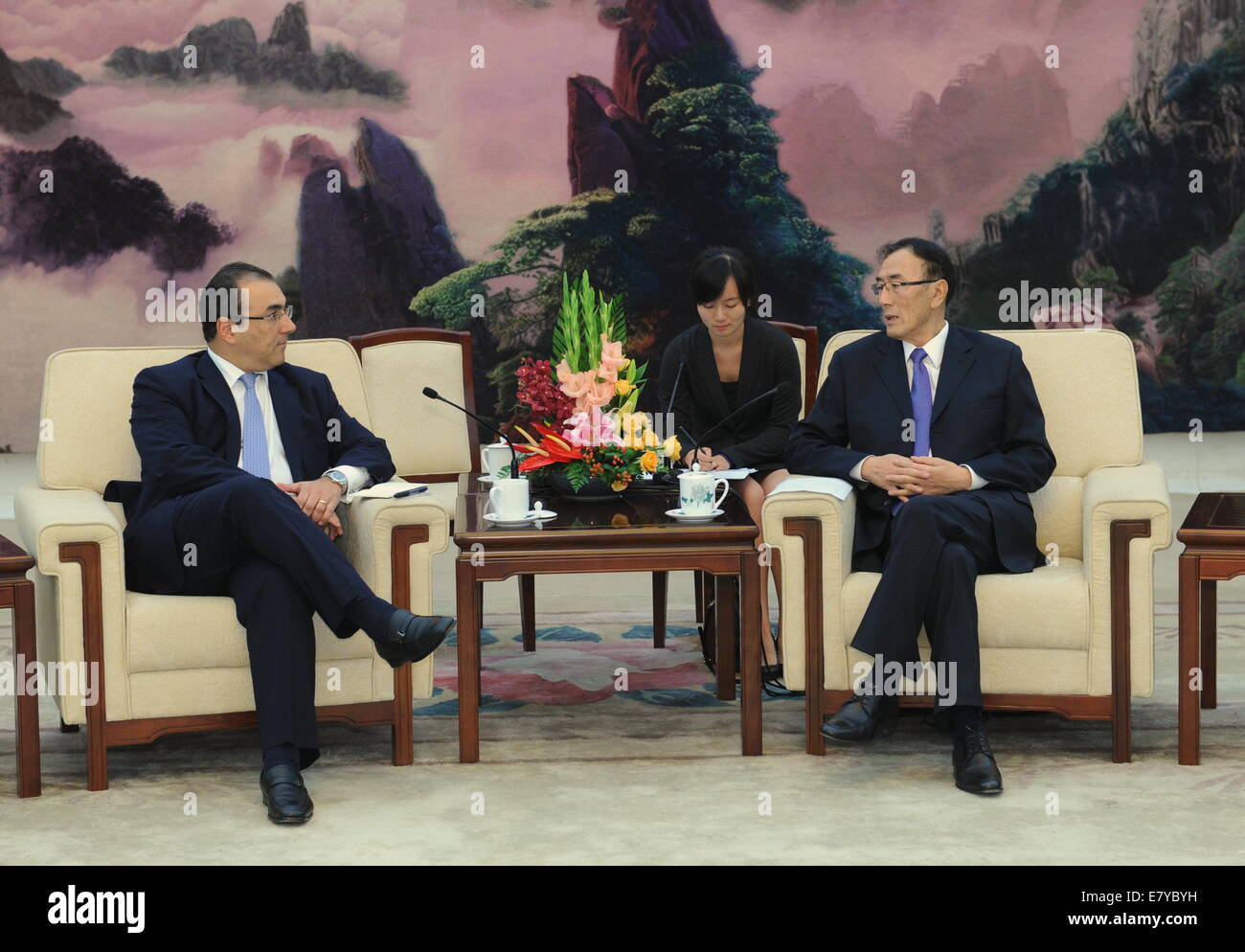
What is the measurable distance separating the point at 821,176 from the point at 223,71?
331 cm

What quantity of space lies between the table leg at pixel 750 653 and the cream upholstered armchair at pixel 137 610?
2.31 ft

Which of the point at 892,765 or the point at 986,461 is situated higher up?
the point at 986,461

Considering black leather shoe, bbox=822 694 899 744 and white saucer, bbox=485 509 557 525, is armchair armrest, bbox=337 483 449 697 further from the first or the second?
black leather shoe, bbox=822 694 899 744

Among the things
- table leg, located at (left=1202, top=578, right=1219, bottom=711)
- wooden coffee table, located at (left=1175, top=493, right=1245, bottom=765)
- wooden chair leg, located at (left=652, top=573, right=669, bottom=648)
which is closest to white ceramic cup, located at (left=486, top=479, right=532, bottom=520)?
wooden chair leg, located at (left=652, top=573, right=669, bottom=648)

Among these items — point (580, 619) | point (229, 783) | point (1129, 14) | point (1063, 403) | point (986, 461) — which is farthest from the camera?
point (1129, 14)

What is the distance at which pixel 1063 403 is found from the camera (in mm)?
4039

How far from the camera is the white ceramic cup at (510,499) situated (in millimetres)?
3617

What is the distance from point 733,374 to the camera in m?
4.67

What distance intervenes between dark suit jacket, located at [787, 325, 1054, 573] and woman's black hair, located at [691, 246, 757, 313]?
0.64 metres

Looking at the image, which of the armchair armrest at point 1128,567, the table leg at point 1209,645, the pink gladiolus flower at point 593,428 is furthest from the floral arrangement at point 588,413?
the table leg at point 1209,645

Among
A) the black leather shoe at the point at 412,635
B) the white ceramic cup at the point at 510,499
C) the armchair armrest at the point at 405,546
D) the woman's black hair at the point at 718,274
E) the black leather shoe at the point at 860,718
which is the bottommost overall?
→ the black leather shoe at the point at 860,718

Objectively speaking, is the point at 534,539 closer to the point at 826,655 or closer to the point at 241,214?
the point at 826,655

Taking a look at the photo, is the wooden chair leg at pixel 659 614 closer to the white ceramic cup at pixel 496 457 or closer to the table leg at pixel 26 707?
the white ceramic cup at pixel 496 457

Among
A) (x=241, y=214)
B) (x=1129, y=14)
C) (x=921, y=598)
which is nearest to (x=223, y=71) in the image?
(x=241, y=214)
